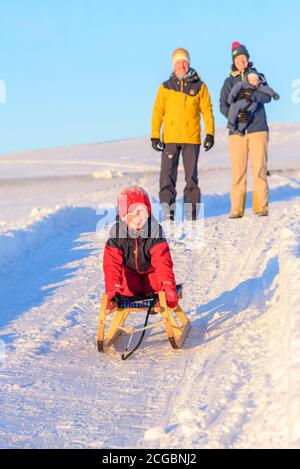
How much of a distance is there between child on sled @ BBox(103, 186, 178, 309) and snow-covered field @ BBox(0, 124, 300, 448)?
40 cm

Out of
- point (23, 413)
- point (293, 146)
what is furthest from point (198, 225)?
point (293, 146)

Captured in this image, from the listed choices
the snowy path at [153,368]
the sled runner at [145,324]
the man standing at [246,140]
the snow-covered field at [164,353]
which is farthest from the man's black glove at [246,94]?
the sled runner at [145,324]

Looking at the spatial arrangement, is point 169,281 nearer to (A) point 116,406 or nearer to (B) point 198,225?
(A) point 116,406

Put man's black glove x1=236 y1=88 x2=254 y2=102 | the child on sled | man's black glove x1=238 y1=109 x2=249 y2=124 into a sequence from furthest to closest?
1. man's black glove x1=238 y1=109 x2=249 y2=124
2. man's black glove x1=236 y1=88 x2=254 y2=102
3. the child on sled

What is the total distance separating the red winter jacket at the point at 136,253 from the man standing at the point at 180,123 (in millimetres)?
5437

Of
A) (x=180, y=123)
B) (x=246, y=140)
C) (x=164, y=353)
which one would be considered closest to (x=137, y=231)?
(x=164, y=353)

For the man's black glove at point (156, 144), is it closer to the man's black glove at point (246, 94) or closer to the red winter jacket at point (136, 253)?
the man's black glove at point (246, 94)

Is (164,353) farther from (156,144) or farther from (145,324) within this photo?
(156,144)

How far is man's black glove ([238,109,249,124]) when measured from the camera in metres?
11.4

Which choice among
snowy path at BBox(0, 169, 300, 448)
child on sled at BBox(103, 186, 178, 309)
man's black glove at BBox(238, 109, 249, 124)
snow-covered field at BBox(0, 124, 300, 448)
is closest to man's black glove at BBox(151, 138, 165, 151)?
man's black glove at BBox(238, 109, 249, 124)

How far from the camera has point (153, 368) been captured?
5438mm

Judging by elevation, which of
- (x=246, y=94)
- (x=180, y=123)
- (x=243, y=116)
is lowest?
(x=180, y=123)

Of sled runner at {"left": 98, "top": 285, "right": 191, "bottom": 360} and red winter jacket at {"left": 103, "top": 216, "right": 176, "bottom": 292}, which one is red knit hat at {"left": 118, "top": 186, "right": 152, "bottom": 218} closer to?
red winter jacket at {"left": 103, "top": 216, "right": 176, "bottom": 292}
